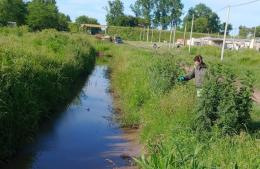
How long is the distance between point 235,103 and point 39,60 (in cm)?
805

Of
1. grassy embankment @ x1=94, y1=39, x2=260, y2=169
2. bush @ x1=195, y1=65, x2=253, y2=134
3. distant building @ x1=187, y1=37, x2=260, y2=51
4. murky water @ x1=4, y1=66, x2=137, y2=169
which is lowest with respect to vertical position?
distant building @ x1=187, y1=37, x2=260, y2=51

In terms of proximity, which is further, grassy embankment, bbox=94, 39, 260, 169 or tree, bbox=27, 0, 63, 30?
tree, bbox=27, 0, 63, 30

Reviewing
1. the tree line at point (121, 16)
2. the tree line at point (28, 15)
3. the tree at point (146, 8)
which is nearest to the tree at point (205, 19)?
the tree line at point (121, 16)

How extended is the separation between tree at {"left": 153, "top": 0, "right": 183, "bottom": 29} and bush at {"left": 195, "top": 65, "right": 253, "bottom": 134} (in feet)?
317

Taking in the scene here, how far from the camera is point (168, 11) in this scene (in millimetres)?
106000

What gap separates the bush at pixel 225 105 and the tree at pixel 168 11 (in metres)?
96.6

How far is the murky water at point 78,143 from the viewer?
34.4ft

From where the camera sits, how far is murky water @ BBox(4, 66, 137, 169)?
1048 centimetres

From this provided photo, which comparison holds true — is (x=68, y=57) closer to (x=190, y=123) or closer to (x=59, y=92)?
(x=59, y=92)

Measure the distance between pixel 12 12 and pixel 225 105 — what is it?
57552 millimetres

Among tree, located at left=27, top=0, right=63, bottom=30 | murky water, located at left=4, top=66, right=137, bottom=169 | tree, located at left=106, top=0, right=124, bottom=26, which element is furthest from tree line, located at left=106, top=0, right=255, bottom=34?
murky water, located at left=4, top=66, right=137, bottom=169

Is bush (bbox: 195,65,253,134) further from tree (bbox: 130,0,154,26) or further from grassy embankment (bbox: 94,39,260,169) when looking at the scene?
tree (bbox: 130,0,154,26)

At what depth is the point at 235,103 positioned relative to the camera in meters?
9.34

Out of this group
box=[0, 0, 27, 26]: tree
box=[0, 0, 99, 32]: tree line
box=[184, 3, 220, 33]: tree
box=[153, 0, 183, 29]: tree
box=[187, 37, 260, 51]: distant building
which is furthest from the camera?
box=[184, 3, 220, 33]: tree
